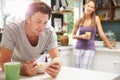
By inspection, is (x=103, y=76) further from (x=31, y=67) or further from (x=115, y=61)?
(x=115, y=61)

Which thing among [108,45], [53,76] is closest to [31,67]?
[53,76]

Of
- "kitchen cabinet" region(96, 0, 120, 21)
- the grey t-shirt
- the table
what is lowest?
the table

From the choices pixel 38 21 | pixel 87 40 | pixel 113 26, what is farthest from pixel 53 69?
pixel 113 26

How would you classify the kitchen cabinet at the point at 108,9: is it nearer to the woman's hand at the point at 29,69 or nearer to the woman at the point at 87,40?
the woman at the point at 87,40

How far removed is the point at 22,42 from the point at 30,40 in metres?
0.07

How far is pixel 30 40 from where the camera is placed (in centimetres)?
170

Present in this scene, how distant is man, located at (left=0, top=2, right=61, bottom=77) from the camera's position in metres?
1.48

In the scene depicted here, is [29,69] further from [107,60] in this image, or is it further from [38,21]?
[107,60]

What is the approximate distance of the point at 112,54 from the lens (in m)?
3.40

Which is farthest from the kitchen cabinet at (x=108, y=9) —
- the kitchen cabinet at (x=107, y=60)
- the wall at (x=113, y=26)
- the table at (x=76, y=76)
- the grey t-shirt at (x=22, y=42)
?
the table at (x=76, y=76)

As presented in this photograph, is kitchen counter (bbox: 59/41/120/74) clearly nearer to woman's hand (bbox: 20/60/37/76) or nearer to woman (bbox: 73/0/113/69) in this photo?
woman (bbox: 73/0/113/69)

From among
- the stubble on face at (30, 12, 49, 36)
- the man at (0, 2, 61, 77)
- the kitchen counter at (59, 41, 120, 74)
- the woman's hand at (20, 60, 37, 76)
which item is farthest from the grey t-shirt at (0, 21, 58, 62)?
the kitchen counter at (59, 41, 120, 74)

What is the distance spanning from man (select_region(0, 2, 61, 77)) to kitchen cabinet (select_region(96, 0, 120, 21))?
3055mm

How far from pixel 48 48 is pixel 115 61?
6.17ft
